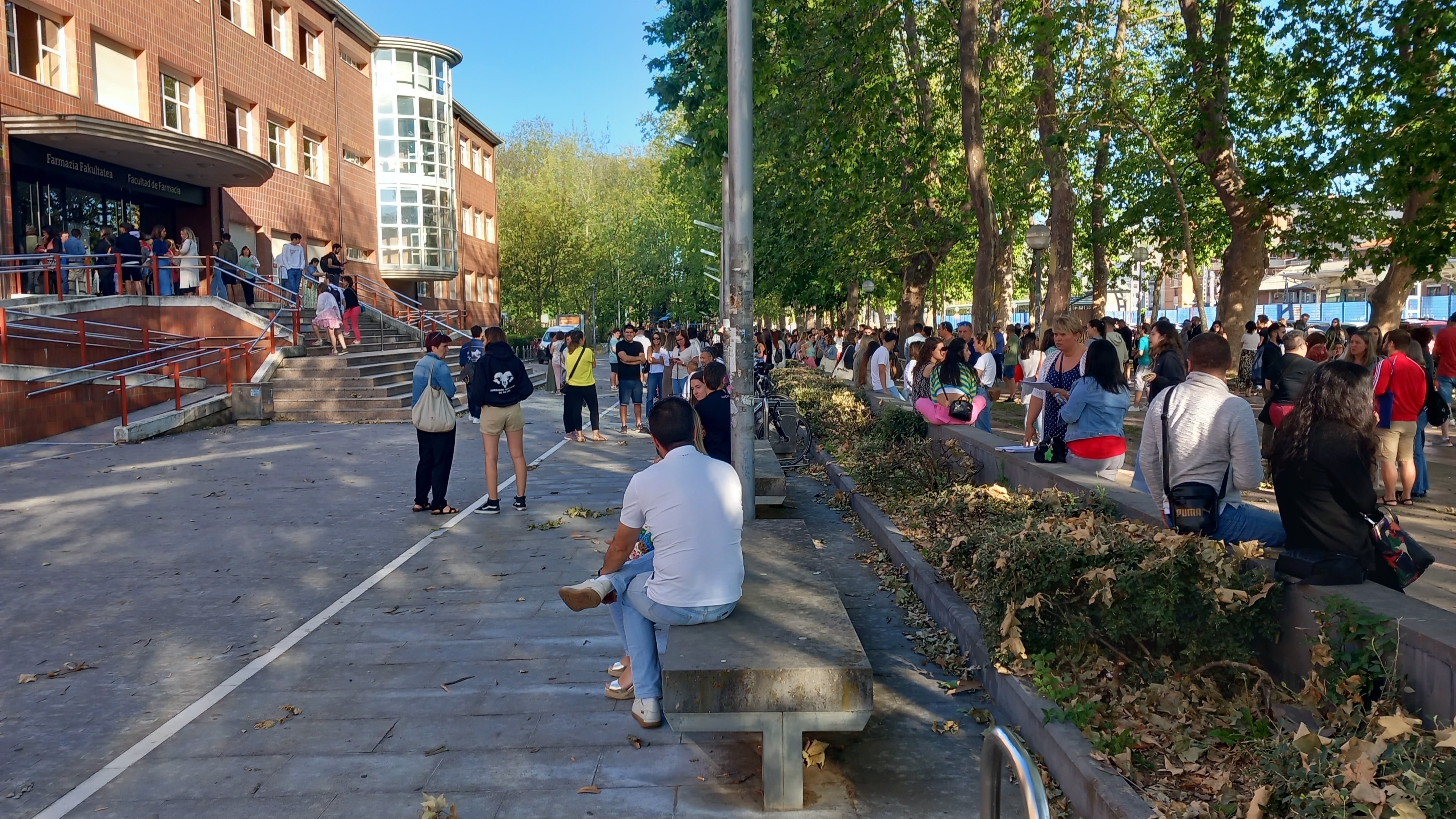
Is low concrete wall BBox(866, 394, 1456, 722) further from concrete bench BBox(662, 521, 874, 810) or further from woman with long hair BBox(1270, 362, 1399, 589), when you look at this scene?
concrete bench BBox(662, 521, 874, 810)

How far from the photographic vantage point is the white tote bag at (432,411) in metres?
10.1

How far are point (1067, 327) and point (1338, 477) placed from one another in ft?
14.3

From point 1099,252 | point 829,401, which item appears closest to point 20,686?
point 829,401

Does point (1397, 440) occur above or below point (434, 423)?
below

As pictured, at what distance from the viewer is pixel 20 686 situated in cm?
562

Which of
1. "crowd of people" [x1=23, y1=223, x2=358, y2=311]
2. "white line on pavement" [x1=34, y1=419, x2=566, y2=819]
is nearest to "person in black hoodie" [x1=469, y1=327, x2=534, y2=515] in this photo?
"white line on pavement" [x1=34, y1=419, x2=566, y2=819]

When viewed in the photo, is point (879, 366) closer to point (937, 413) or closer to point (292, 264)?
point (937, 413)

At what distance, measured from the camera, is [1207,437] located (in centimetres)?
526

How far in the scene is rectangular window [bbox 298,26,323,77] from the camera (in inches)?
1335

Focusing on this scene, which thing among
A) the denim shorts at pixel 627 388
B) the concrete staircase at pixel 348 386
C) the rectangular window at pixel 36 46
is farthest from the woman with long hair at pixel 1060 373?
the rectangular window at pixel 36 46

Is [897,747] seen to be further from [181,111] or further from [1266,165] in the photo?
[181,111]

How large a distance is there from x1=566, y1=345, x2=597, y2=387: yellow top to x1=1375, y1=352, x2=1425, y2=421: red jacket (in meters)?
10.1

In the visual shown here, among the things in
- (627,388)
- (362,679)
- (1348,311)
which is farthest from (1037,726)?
(1348,311)

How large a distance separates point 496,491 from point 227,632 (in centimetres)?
403
